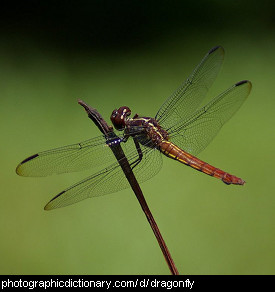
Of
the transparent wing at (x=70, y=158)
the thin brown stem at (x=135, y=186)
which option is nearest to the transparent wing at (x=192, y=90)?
the transparent wing at (x=70, y=158)

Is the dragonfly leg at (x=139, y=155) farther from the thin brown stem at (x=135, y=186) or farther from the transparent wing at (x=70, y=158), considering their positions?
the thin brown stem at (x=135, y=186)

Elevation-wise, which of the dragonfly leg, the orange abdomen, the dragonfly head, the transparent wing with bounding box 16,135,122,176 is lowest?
the orange abdomen

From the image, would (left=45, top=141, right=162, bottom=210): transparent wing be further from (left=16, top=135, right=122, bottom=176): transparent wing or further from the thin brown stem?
the thin brown stem

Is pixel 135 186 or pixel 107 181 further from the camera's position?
pixel 107 181

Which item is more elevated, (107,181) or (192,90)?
(192,90)

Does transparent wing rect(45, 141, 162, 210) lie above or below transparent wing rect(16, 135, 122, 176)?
below

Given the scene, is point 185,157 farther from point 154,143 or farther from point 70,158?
point 70,158

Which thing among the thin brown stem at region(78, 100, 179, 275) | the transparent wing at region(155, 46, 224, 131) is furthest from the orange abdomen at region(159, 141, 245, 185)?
the thin brown stem at region(78, 100, 179, 275)

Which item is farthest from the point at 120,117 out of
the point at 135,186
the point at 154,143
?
the point at 135,186
